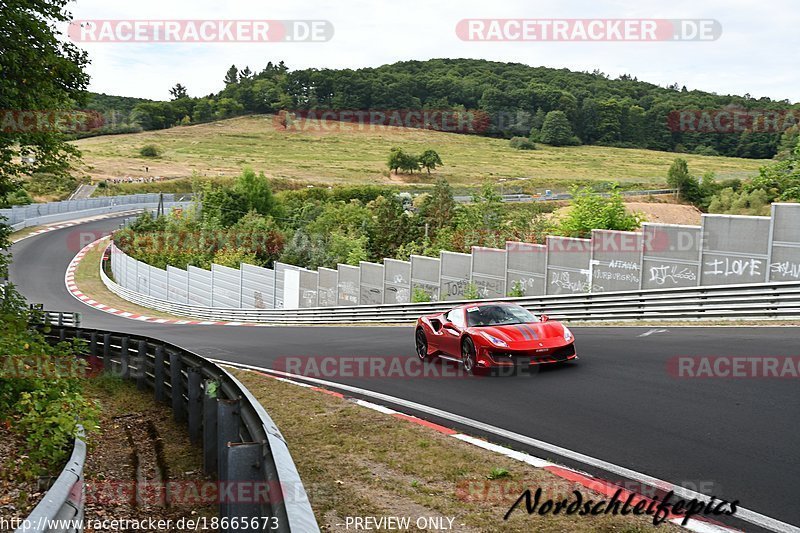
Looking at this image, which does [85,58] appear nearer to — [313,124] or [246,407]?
[246,407]

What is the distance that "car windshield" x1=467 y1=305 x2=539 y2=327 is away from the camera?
13758 millimetres

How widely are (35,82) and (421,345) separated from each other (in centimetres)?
813

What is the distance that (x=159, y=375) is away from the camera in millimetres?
13344

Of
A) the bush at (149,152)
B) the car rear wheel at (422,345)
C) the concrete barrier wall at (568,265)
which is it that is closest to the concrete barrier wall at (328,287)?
the concrete barrier wall at (568,265)

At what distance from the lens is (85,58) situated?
14.2 meters

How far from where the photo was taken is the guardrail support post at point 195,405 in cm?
1030

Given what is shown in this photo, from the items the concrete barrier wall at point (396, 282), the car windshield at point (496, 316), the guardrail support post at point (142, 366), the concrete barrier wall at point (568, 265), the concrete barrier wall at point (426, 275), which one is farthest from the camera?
the concrete barrier wall at point (396, 282)

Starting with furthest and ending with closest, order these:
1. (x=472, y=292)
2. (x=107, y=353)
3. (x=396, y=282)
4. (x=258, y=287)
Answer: (x=258, y=287) → (x=396, y=282) → (x=472, y=292) → (x=107, y=353)

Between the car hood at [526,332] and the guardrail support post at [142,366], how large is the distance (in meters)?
6.19

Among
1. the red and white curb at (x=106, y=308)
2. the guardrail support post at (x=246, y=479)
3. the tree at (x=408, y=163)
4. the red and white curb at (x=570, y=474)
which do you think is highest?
the tree at (x=408, y=163)

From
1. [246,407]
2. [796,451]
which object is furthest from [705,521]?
[246,407]

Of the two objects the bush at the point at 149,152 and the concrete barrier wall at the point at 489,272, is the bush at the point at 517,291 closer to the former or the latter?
the concrete barrier wall at the point at 489,272

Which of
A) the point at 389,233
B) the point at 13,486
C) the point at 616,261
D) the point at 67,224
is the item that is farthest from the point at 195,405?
the point at 67,224

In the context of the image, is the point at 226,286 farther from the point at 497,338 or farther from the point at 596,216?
the point at 497,338
